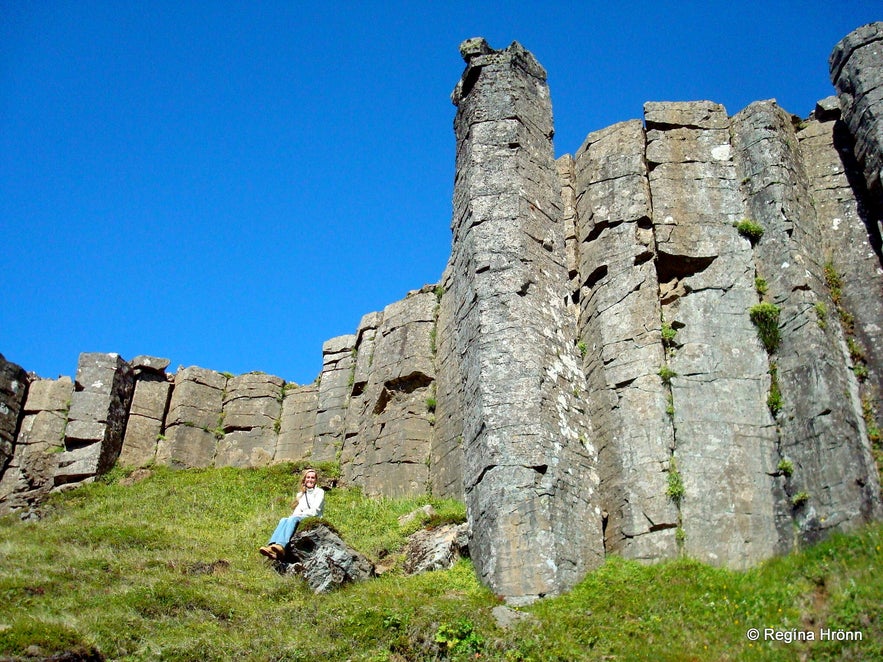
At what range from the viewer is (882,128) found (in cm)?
1416

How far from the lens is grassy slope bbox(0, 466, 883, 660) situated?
9.77m

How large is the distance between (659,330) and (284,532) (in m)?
5.53

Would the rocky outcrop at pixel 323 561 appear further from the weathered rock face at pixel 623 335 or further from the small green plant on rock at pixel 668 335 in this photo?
the small green plant on rock at pixel 668 335

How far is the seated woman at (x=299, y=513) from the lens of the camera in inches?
511

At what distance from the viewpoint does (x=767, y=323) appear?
13.5 metres

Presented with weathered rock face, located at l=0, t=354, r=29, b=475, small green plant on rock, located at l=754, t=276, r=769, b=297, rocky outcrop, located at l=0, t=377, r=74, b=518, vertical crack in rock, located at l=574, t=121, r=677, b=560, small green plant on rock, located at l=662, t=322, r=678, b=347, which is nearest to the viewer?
vertical crack in rock, located at l=574, t=121, r=677, b=560

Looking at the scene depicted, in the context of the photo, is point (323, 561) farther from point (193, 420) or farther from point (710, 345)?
point (193, 420)

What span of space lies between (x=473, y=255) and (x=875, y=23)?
22.4ft

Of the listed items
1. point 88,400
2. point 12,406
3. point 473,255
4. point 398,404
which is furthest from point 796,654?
point 12,406

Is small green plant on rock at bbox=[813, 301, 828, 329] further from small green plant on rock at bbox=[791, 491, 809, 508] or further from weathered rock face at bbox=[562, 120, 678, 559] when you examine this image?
small green plant on rock at bbox=[791, 491, 809, 508]

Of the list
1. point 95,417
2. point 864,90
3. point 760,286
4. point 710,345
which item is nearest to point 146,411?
point 95,417

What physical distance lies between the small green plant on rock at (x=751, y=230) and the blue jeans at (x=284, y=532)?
7.14m

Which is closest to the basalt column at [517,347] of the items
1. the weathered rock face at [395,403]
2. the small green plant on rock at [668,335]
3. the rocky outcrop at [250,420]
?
the small green plant on rock at [668,335]

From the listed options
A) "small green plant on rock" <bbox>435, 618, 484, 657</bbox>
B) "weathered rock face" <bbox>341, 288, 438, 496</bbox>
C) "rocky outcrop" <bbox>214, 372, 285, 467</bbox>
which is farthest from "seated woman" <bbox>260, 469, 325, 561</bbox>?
"rocky outcrop" <bbox>214, 372, 285, 467</bbox>
